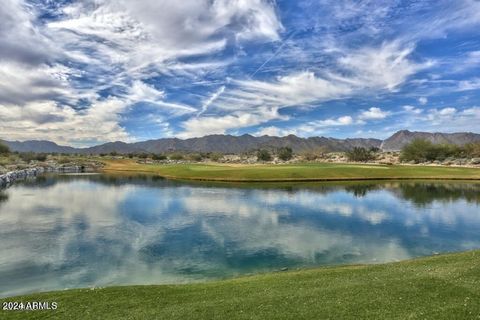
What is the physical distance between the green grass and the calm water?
665cm

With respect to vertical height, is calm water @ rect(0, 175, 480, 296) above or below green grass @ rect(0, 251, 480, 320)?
below

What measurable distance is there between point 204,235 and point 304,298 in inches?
946

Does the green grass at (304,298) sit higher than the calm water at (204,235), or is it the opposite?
the green grass at (304,298)

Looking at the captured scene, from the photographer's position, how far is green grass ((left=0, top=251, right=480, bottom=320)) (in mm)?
14789

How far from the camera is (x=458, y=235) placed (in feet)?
131

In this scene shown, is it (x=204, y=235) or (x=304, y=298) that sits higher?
(x=304, y=298)

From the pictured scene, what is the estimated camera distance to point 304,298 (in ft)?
55.7

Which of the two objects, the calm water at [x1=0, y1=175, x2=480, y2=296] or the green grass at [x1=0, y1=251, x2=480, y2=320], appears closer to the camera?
the green grass at [x1=0, y1=251, x2=480, y2=320]

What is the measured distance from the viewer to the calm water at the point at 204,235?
93.0 feet

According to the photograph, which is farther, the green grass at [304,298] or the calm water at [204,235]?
the calm water at [204,235]

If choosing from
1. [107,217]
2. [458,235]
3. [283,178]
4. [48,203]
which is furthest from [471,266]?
[283,178]

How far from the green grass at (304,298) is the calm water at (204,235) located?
665 cm

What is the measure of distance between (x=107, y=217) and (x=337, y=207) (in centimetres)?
3790

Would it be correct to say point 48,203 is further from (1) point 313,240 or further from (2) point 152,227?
(1) point 313,240
